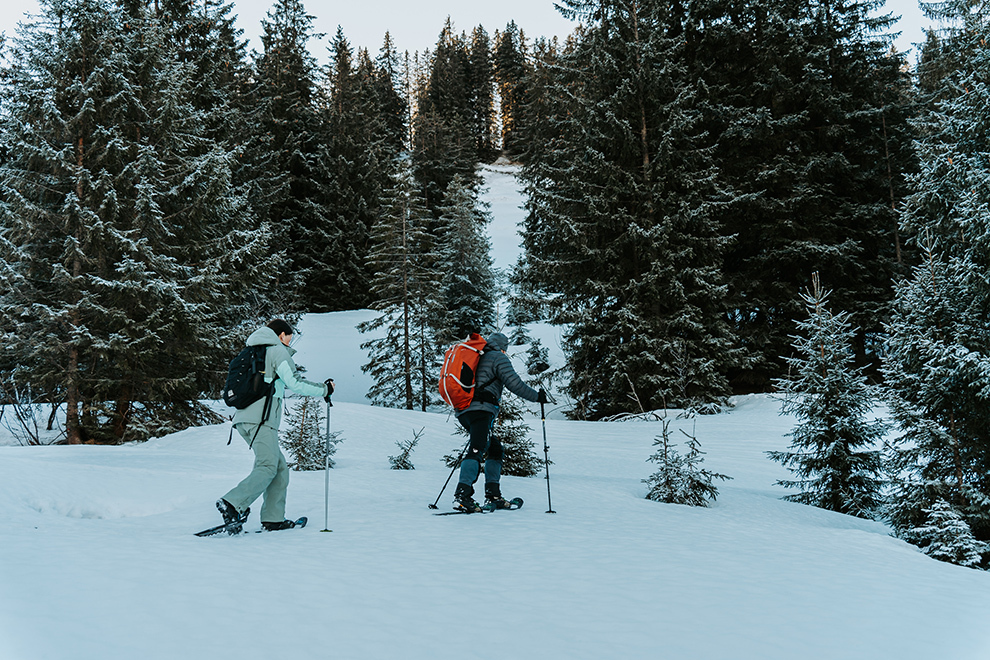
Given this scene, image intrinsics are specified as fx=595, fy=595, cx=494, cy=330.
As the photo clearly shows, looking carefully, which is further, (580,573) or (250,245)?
(250,245)

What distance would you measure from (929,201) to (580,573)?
7612 millimetres

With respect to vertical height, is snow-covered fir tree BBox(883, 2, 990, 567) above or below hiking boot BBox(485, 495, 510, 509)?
above

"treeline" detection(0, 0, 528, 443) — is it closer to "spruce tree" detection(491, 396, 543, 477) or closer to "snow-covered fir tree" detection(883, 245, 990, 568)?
"spruce tree" detection(491, 396, 543, 477)

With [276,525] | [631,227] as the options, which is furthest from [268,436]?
[631,227]

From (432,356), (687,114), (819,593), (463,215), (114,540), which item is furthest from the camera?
(463,215)

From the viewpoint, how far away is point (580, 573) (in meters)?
4.47

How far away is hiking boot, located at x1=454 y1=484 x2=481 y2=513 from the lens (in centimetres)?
683

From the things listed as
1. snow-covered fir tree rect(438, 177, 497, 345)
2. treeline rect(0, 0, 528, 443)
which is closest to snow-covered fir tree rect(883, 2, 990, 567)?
treeline rect(0, 0, 528, 443)

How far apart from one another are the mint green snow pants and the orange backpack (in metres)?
1.92

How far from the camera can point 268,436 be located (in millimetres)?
5957

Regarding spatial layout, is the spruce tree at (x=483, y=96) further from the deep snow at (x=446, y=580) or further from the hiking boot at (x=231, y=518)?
the hiking boot at (x=231, y=518)

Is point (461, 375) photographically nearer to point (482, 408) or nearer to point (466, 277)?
point (482, 408)

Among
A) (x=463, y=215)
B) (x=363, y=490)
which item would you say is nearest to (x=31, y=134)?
(x=363, y=490)

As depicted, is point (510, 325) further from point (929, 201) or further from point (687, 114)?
point (929, 201)
